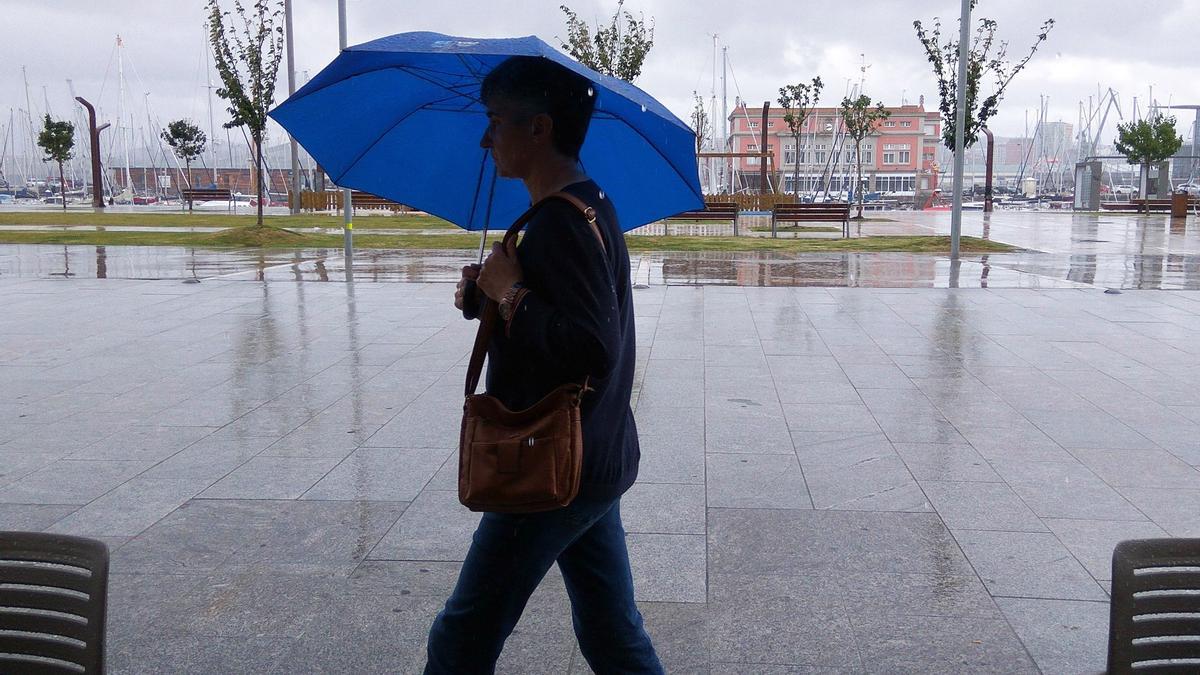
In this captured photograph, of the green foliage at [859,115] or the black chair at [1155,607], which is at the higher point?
the green foliage at [859,115]

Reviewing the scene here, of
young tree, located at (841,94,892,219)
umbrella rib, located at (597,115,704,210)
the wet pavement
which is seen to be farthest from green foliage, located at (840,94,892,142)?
umbrella rib, located at (597,115,704,210)

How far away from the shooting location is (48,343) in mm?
9469

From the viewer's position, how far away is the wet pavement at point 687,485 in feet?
12.0

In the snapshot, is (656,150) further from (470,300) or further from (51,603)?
(51,603)

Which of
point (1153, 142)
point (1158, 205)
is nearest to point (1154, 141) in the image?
point (1153, 142)

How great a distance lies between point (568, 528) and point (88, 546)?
1.02m

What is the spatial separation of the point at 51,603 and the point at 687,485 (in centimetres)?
358

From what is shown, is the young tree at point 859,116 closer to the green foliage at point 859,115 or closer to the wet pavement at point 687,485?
the green foliage at point 859,115

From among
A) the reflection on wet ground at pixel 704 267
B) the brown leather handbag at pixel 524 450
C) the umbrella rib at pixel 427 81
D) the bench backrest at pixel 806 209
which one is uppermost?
the umbrella rib at pixel 427 81

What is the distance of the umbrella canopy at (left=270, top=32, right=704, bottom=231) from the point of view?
296cm

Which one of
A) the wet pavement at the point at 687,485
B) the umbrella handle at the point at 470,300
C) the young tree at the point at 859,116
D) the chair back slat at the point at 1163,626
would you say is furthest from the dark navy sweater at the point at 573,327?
the young tree at the point at 859,116

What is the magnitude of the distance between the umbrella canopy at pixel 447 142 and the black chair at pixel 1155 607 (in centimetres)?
161

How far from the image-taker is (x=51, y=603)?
2174 millimetres

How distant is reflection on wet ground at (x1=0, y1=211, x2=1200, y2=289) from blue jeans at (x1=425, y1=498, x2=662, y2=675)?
12.3 m
